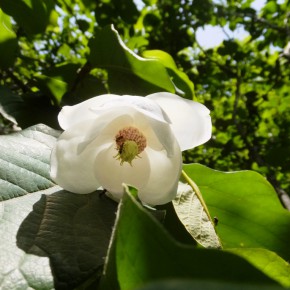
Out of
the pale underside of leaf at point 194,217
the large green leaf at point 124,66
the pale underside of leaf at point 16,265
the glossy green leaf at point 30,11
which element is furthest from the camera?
the glossy green leaf at point 30,11

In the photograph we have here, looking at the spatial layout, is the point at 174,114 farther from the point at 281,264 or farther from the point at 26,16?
the point at 26,16

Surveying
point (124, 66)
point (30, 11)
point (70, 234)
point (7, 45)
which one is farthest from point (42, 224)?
point (30, 11)

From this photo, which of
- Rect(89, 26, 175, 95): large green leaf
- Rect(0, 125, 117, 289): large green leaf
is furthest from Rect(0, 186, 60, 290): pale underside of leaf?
Rect(89, 26, 175, 95): large green leaf

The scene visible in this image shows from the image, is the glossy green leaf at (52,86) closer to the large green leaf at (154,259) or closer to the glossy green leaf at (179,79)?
the glossy green leaf at (179,79)

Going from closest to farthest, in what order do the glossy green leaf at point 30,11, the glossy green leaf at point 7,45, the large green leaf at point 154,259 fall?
the large green leaf at point 154,259
the glossy green leaf at point 7,45
the glossy green leaf at point 30,11

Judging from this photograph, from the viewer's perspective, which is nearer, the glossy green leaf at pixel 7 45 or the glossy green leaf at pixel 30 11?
the glossy green leaf at pixel 7 45

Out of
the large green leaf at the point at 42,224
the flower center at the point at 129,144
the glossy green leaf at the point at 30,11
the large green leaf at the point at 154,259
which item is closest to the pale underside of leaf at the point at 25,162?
the large green leaf at the point at 42,224

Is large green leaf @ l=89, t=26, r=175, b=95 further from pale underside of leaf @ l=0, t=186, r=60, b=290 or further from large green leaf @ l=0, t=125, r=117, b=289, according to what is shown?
pale underside of leaf @ l=0, t=186, r=60, b=290
